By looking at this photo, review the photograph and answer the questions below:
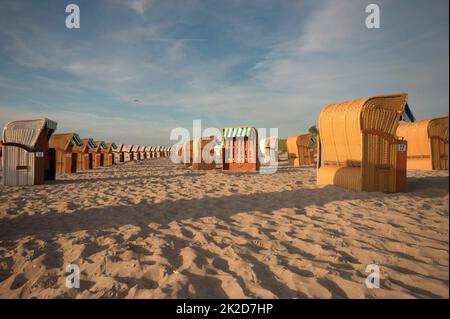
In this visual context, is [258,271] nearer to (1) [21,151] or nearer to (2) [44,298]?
(2) [44,298]

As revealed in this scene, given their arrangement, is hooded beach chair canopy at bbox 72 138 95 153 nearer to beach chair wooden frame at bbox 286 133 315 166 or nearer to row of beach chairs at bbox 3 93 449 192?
row of beach chairs at bbox 3 93 449 192

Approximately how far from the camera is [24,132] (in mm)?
9703

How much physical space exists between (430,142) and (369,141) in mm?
8537

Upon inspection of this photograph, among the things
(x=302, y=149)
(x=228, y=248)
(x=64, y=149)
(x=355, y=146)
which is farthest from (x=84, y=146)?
(x=228, y=248)

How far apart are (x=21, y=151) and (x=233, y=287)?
10.3 m

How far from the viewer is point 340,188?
25.1 ft

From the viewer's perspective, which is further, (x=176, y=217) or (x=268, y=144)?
(x=268, y=144)

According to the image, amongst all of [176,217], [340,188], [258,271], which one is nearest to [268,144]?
[340,188]

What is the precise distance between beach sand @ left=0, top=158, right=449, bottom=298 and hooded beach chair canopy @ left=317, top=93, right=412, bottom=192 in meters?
Result: 1.14

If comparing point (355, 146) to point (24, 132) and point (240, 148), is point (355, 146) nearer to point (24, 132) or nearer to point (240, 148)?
point (240, 148)

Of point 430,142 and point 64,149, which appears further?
point 64,149

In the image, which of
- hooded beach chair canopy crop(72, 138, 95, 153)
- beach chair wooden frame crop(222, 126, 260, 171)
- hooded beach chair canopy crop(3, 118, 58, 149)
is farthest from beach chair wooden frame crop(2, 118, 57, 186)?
beach chair wooden frame crop(222, 126, 260, 171)
